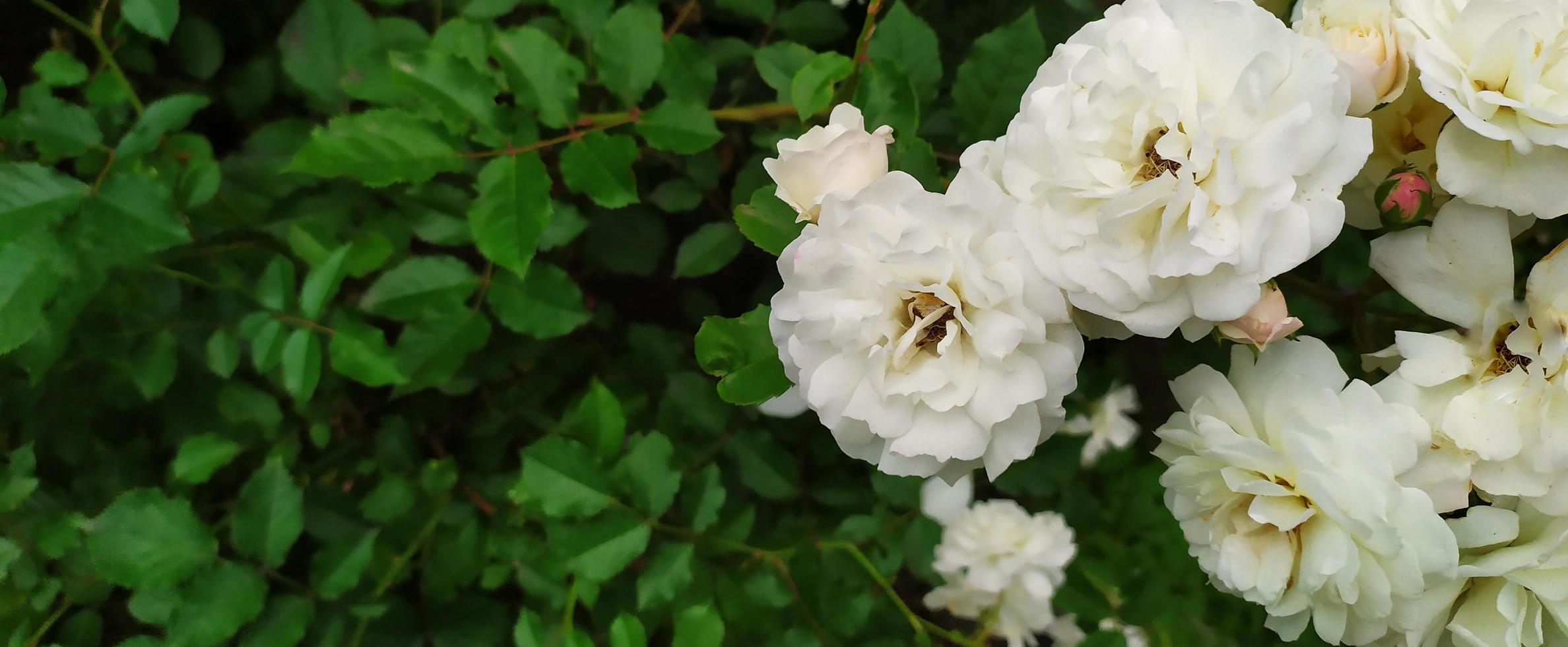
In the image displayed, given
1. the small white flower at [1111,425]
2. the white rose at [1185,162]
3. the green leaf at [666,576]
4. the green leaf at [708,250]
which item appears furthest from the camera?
the small white flower at [1111,425]

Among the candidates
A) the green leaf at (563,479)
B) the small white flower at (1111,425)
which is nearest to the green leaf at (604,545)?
the green leaf at (563,479)

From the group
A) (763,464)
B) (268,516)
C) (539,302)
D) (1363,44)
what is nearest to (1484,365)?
(1363,44)

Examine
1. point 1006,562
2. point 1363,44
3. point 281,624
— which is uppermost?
point 1363,44

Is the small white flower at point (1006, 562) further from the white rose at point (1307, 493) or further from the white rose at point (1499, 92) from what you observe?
the white rose at point (1499, 92)

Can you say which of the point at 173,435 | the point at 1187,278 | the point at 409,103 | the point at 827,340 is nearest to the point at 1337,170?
the point at 1187,278

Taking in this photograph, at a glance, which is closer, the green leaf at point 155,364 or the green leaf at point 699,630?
the green leaf at point 699,630

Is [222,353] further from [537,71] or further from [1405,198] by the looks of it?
[1405,198]

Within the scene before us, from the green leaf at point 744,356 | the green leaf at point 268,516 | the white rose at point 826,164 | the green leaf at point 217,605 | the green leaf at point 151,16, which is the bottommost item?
the green leaf at point 217,605
